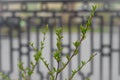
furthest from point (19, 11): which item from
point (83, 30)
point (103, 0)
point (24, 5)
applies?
point (83, 30)

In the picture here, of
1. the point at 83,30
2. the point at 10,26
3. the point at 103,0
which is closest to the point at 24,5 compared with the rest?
the point at 10,26

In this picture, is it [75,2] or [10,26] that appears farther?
[10,26]

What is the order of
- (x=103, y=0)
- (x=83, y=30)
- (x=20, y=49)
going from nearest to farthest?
1. (x=83, y=30)
2. (x=103, y=0)
3. (x=20, y=49)

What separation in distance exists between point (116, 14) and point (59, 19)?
24.5 inches

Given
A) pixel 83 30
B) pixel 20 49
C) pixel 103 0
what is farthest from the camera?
pixel 20 49

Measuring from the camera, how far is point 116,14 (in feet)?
13.2

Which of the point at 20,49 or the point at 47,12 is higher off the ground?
the point at 47,12

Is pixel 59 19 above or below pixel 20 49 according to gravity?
above

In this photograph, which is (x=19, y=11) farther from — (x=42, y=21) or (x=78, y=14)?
(x=78, y=14)

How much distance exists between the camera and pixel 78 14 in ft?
13.4

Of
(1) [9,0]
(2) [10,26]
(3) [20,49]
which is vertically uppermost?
(1) [9,0]

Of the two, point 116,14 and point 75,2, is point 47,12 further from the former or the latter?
point 116,14

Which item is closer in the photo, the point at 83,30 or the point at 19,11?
the point at 83,30

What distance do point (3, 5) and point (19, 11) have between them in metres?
0.19
